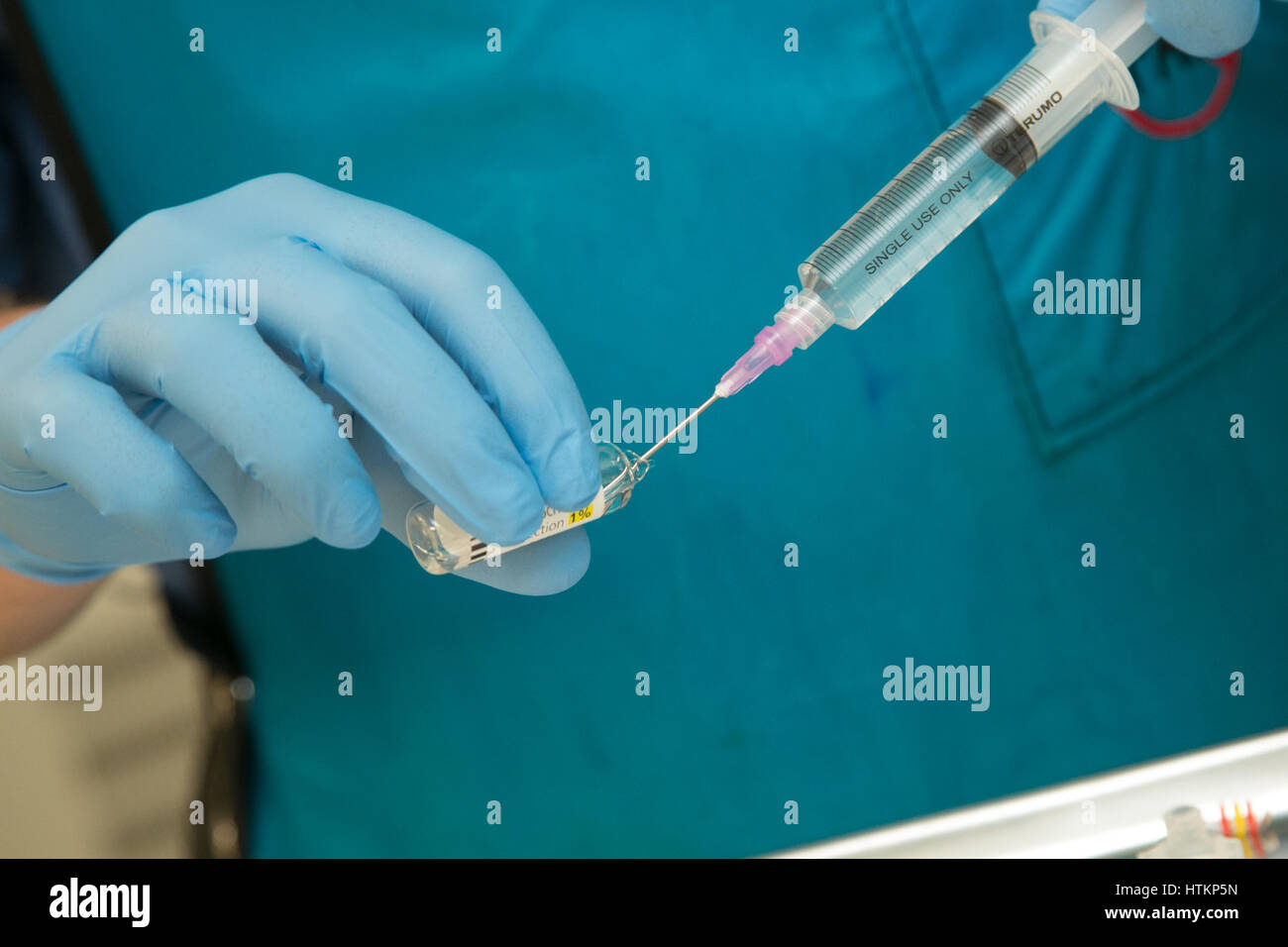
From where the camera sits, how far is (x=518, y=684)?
1028 mm

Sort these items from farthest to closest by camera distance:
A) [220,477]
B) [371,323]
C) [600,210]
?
[600,210] < [220,477] < [371,323]

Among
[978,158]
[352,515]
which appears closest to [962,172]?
[978,158]

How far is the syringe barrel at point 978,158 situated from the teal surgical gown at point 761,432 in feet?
0.57

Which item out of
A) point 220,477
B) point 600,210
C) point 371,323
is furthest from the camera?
point 600,210

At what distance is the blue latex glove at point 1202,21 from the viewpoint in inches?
28.9

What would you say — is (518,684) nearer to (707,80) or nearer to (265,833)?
(265,833)

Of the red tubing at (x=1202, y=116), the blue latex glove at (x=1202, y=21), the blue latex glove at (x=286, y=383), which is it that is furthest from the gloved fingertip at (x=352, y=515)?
the red tubing at (x=1202, y=116)

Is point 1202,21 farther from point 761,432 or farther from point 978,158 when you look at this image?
Result: point 761,432

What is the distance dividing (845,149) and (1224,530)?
647 millimetres

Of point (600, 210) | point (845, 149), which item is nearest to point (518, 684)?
point (600, 210)

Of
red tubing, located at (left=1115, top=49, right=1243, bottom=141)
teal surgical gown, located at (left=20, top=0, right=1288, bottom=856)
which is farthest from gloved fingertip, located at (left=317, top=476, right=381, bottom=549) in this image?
red tubing, located at (left=1115, top=49, right=1243, bottom=141)

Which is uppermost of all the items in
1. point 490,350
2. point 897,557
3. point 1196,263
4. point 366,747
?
point 1196,263

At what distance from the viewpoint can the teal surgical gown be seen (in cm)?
94

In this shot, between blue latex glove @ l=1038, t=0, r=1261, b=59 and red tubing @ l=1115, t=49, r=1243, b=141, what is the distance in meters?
0.15
